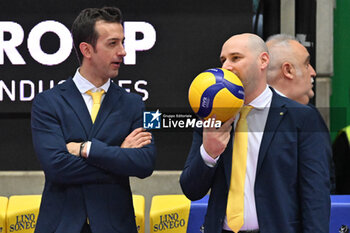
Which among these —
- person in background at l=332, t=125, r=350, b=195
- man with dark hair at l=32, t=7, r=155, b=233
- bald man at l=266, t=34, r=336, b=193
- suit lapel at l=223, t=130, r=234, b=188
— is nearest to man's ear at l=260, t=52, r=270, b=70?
suit lapel at l=223, t=130, r=234, b=188

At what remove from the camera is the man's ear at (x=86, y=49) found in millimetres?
3564

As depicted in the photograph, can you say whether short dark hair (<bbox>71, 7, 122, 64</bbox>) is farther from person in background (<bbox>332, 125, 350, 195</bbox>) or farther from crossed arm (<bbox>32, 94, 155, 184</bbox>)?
person in background (<bbox>332, 125, 350, 195</bbox>)

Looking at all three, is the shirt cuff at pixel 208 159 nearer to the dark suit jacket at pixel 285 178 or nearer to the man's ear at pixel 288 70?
the dark suit jacket at pixel 285 178

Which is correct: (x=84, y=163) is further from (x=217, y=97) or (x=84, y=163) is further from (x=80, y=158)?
(x=217, y=97)

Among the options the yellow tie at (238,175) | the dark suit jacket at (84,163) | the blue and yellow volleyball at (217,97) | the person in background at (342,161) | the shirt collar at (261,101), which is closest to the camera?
the blue and yellow volleyball at (217,97)

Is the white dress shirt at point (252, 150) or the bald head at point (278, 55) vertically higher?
the bald head at point (278, 55)

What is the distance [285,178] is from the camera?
2863 mm

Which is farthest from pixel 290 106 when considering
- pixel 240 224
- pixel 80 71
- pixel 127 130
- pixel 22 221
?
pixel 22 221

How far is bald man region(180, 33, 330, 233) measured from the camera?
2.83m

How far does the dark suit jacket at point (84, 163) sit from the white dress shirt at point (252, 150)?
746mm

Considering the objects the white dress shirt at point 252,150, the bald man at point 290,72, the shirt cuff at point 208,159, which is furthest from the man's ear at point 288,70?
the shirt cuff at point 208,159

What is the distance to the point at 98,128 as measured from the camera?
343 cm

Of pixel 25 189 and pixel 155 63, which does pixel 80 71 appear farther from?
pixel 25 189

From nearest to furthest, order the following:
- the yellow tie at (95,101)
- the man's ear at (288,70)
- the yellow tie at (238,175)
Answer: the yellow tie at (238,175), the yellow tie at (95,101), the man's ear at (288,70)
